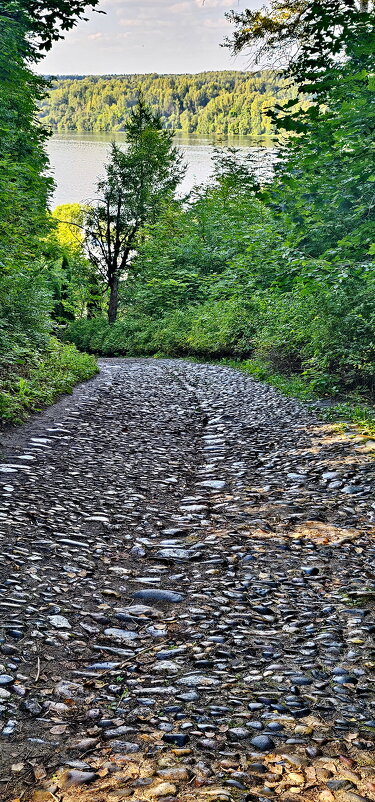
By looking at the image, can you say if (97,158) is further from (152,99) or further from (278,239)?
(278,239)

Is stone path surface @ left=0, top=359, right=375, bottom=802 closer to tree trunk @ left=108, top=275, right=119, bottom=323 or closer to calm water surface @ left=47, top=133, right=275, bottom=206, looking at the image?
calm water surface @ left=47, top=133, right=275, bottom=206

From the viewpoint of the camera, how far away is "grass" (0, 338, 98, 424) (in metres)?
8.38

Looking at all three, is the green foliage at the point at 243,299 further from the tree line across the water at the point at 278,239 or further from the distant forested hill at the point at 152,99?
the distant forested hill at the point at 152,99

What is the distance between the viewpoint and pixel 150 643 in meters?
3.21

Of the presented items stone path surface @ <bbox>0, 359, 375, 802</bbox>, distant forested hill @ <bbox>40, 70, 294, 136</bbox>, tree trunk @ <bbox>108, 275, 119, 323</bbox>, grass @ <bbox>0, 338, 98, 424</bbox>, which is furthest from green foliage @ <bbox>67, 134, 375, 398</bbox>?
distant forested hill @ <bbox>40, 70, 294, 136</bbox>

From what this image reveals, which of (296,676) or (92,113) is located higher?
(92,113)

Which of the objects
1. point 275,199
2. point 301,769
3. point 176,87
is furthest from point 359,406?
point 176,87

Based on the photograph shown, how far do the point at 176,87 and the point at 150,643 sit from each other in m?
92.9

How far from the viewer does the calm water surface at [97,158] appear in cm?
2775

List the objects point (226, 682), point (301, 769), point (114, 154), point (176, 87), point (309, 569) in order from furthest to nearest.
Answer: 1. point (176, 87)
2. point (114, 154)
3. point (309, 569)
4. point (226, 682)
5. point (301, 769)

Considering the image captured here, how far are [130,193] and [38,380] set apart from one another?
31.8 metres

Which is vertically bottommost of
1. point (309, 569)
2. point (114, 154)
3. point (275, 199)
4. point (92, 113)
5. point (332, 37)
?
point (309, 569)

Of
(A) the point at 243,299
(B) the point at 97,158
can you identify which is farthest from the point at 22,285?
(B) the point at 97,158

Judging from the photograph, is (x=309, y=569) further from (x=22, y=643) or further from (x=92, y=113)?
(x=92, y=113)
